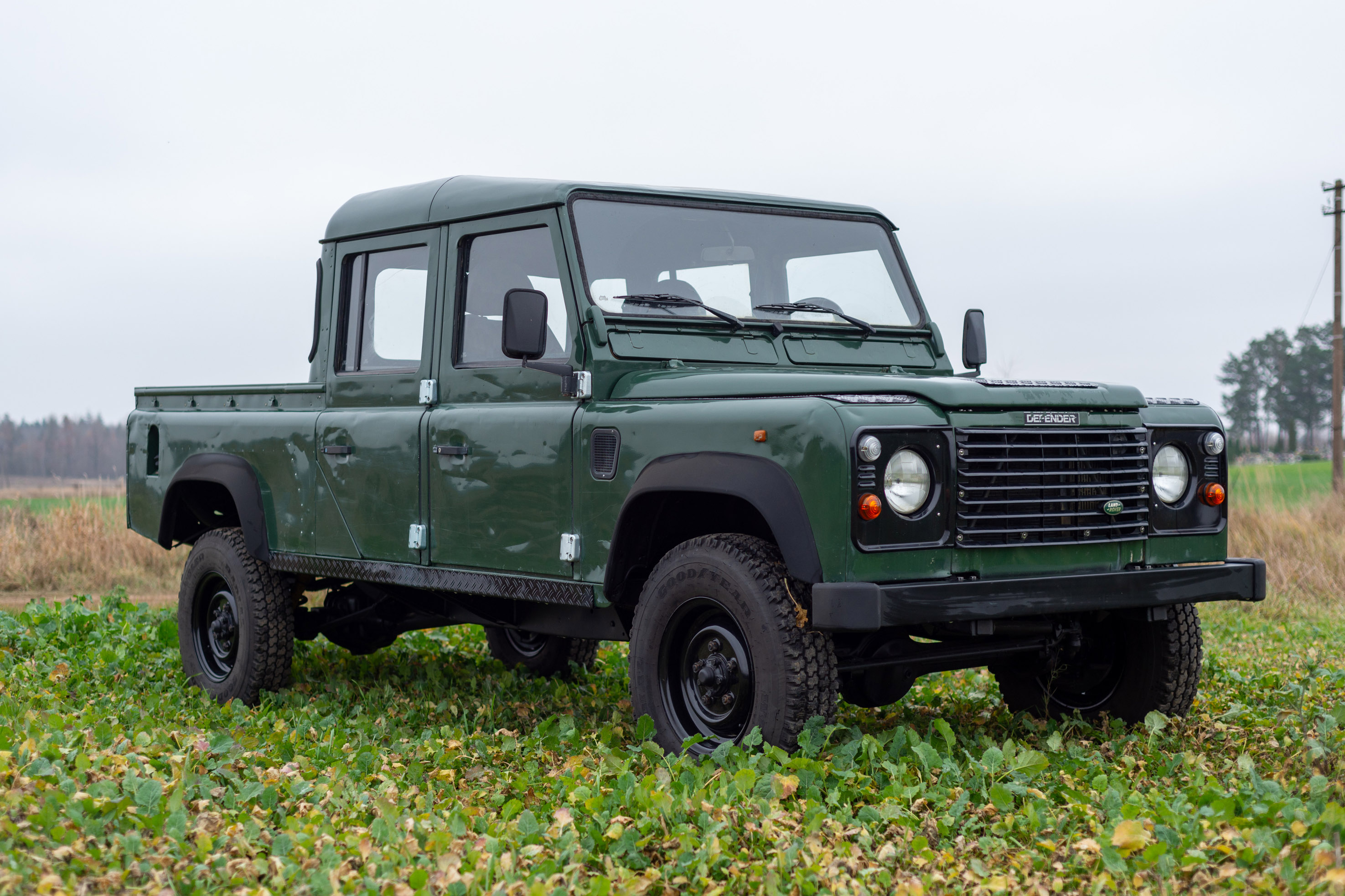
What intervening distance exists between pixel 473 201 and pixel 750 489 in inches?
93.7

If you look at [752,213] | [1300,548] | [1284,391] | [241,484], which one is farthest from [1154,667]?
[1284,391]

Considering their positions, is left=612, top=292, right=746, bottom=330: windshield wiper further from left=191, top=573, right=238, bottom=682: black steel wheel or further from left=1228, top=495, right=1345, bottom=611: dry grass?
left=1228, top=495, right=1345, bottom=611: dry grass

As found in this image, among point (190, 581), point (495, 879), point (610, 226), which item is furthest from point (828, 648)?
point (190, 581)

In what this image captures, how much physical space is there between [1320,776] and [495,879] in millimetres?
2674

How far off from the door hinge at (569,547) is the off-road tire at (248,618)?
2405 millimetres

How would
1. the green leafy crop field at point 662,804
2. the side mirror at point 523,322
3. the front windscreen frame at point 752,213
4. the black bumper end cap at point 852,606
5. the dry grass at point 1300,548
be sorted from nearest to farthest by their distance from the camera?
the green leafy crop field at point 662,804 < the black bumper end cap at point 852,606 < the side mirror at point 523,322 < the front windscreen frame at point 752,213 < the dry grass at point 1300,548

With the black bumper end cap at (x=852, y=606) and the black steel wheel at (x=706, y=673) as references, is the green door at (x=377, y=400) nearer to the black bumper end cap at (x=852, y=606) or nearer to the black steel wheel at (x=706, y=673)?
the black steel wheel at (x=706, y=673)

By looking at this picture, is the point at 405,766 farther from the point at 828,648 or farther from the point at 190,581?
the point at 190,581

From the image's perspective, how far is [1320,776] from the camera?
4492mm

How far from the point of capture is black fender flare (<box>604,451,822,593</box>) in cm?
464

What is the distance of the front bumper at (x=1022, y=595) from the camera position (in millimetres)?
4477

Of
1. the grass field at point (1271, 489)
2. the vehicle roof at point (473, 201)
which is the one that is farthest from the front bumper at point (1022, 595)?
the grass field at point (1271, 489)

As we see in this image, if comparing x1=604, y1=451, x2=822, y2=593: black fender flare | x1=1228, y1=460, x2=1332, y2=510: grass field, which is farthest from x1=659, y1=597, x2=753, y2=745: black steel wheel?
x1=1228, y1=460, x2=1332, y2=510: grass field

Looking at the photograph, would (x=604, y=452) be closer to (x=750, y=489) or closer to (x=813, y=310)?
(x=750, y=489)
